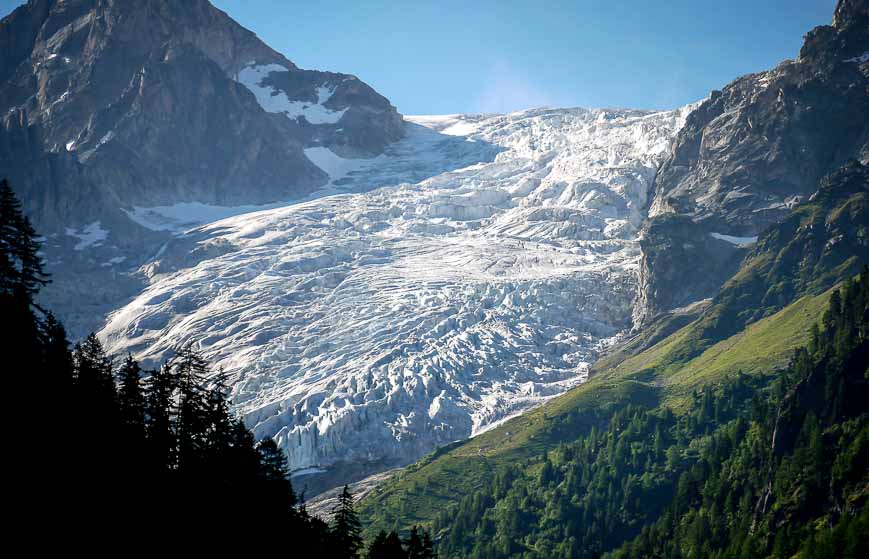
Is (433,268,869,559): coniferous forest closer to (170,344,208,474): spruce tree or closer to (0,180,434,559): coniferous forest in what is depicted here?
(0,180,434,559): coniferous forest

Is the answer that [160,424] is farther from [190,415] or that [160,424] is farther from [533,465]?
[533,465]

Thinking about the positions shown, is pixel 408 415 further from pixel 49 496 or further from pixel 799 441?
pixel 49 496

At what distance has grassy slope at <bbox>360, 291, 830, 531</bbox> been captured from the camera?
17138 cm

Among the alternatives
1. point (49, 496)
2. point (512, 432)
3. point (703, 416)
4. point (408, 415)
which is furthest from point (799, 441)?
point (49, 496)

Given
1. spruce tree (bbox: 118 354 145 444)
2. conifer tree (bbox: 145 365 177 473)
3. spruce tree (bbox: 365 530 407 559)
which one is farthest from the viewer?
spruce tree (bbox: 365 530 407 559)

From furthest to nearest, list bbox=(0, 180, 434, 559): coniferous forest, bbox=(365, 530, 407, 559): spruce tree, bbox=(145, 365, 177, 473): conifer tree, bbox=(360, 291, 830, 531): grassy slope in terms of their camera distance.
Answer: bbox=(360, 291, 830, 531): grassy slope
bbox=(365, 530, 407, 559): spruce tree
bbox=(145, 365, 177, 473): conifer tree
bbox=(0, 180, 434, 559): coniferous forest

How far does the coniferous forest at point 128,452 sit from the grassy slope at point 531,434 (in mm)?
98042

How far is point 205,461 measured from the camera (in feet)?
209

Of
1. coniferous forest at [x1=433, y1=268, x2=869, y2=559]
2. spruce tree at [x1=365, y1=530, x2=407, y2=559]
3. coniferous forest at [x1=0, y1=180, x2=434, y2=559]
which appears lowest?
coniferous forest at [x1=433, y1=268, x2=869, y2=559]

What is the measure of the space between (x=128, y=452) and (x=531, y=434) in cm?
13743

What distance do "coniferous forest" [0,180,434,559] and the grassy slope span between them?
322 feet

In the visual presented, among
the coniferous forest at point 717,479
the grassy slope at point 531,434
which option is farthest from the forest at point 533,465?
the grassy slope at point 531,434

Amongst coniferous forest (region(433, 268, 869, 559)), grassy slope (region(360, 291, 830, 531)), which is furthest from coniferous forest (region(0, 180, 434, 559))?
grassy slope (region(360, 291, 830, 531))

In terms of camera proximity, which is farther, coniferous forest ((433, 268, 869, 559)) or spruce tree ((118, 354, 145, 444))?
coniferous forest ((433, 268, 869, 559))
